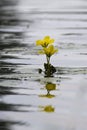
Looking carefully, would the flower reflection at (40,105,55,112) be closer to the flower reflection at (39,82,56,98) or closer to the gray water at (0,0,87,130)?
the gray water at (0,0,87,130)

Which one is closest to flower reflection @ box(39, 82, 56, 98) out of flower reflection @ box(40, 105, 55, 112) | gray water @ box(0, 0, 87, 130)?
gray water @ box(0, 0, 87, 130)

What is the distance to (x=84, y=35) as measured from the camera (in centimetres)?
953

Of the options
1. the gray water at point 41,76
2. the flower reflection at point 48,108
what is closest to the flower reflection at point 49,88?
the gray water at point 41,76

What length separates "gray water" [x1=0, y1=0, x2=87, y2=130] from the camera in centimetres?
466

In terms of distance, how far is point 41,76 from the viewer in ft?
21.1

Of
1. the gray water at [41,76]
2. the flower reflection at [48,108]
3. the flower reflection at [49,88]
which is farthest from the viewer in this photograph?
the flower reflection at [49,88]

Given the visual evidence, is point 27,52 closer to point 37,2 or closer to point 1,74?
point 1,74

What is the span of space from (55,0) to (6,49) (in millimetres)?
8865

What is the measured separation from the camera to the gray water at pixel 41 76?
4664 millimetres

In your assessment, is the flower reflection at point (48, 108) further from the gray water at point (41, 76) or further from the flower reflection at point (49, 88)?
the flower reflection at point (49, 88)

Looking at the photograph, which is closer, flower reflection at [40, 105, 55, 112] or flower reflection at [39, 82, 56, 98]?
flower reflection at [40, 105, 55, 112]

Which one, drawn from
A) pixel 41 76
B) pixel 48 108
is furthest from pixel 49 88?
pixel 48 108

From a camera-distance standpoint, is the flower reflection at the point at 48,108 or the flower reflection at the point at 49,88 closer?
the flower reflection at the point at 48,108

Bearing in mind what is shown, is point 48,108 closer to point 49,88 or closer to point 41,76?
point 49,88
